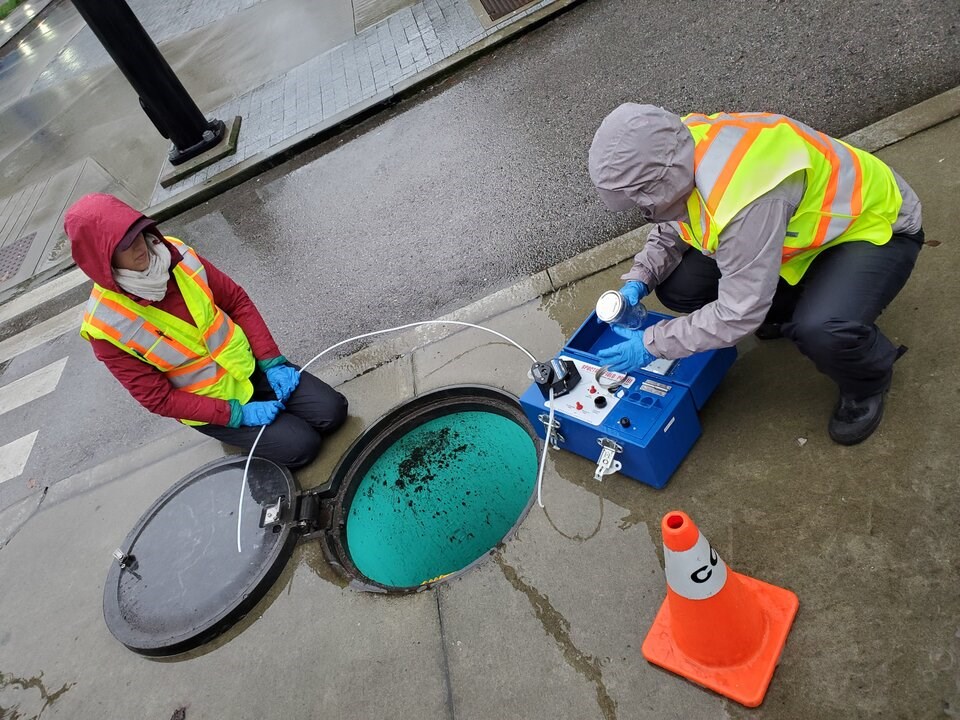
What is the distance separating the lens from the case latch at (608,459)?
8.21ft

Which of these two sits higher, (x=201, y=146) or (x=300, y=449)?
(x=201, y=146)

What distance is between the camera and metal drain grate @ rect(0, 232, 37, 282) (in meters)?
7.14

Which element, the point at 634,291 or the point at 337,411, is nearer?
the point at 634,291

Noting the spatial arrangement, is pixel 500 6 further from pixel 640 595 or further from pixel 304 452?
pixel 640 595

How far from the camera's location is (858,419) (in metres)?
2.38

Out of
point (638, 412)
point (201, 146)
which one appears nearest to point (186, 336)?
point (638, 412)

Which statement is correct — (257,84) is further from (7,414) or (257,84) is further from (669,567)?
(669,567)

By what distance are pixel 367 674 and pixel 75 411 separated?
3541mm

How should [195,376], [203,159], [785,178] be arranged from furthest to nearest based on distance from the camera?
1. [203,159]
2. [195,376]
3. [785,178]

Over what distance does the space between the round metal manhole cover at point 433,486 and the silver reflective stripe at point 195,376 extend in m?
0.84

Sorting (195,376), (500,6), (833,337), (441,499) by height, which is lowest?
(441,499)

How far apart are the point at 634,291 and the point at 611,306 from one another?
27 cm

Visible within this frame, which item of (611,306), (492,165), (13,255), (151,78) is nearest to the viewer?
(611,306)

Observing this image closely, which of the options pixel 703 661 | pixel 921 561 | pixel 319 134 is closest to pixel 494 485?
pixel 703 661
